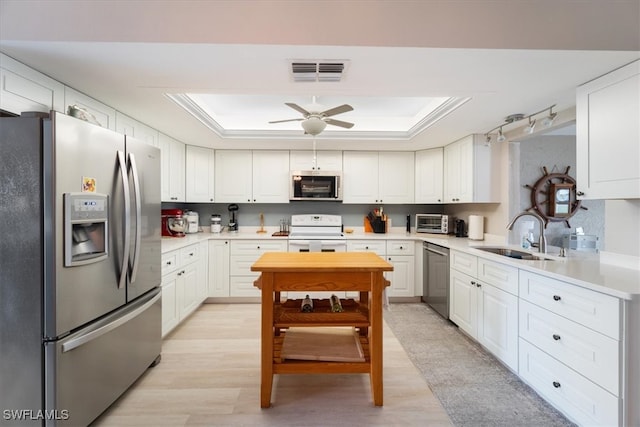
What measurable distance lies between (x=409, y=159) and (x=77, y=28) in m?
3.84

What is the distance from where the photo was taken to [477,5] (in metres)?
1.58

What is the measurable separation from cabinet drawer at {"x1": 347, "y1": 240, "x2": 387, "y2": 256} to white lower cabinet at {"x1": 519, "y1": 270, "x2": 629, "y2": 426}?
74.0 inches

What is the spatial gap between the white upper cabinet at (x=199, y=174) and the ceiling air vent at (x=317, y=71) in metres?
2.61

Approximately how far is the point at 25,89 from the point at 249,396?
2.41m

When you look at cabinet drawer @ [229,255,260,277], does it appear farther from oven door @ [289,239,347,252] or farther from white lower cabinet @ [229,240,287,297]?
oven door @ [289,239,347,252]

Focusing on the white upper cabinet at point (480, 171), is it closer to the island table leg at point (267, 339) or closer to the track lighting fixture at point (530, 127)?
Result: the track lighting fixture at point (530, 127)

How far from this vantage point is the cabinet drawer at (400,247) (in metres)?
3.88

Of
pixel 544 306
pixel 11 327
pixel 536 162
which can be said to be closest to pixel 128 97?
pixel 11 327

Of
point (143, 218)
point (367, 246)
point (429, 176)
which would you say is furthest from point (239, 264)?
point (429, 176)

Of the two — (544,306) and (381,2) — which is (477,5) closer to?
(381,2)

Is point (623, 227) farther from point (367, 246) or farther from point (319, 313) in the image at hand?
point (367, 246)

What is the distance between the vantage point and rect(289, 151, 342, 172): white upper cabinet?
422 cm

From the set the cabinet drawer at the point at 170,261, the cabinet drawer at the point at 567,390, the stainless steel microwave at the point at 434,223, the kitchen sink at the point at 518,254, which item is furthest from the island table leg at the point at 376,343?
the stainless steel microwave at the point at 434,223

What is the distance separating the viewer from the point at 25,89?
5.58 feet
